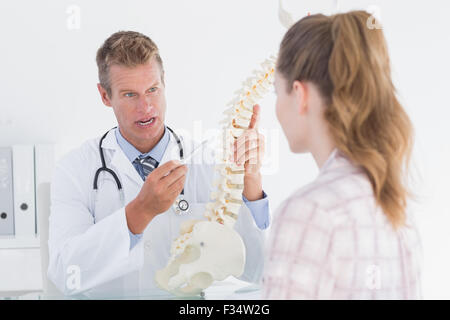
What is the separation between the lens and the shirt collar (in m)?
1.86

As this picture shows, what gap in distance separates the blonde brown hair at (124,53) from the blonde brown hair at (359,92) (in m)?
0.85

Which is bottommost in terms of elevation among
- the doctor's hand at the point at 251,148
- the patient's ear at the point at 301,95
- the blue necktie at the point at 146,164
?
the blue necktie at the point at 146,164

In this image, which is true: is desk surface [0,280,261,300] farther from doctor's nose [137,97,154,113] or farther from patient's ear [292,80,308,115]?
doctor's nose [137,97,154,113]

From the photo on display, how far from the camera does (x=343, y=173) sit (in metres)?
0.91

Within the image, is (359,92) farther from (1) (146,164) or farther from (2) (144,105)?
(1) (146,164)

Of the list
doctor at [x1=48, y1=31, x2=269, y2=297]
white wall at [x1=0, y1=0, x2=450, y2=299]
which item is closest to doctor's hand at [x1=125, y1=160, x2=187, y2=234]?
doctor at [x1=48, y1=31, x2=269, y2=297]

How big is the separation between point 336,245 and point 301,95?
0.83 ft

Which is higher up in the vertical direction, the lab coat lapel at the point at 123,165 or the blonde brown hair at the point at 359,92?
the blonde brown hair at the point at 359,92

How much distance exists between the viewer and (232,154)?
1.43 m

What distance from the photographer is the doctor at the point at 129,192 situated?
145cm

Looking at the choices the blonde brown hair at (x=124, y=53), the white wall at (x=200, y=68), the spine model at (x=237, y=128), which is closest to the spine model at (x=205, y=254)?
the spine model at (x=237, y=128)

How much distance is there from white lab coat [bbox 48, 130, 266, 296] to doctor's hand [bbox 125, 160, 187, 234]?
0.07 metres

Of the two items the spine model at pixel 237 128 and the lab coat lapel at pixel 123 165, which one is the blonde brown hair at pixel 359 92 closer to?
the spine model at pixel 237 128
